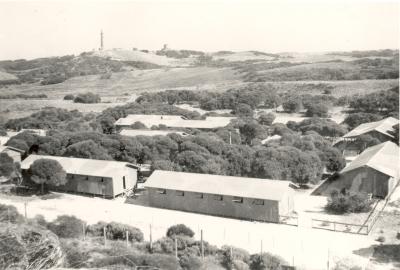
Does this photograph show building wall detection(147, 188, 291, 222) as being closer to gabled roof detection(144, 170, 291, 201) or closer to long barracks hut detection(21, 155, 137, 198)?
gabled roof detection(144, 170, 291, 201)

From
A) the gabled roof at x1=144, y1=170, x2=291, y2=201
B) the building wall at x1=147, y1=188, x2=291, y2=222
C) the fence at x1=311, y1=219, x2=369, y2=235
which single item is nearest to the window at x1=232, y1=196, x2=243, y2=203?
the building wall at x1=147, y1=188, x2=291, y2=222

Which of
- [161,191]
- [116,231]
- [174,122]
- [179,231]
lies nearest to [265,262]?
[179,231]

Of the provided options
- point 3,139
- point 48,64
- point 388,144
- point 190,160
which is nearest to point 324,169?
point 388,144

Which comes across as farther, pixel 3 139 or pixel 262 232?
pixel 3 139

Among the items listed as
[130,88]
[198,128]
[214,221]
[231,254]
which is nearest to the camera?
[231,254]

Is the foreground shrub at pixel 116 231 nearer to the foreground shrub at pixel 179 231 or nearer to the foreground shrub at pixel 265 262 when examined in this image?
the foreground shrub at pixel 179 231

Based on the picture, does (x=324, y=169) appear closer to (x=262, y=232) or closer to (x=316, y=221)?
(x=316, y=221)

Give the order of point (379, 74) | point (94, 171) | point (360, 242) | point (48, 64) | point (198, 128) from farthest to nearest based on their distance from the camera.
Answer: point (48, 64) < point (379, 74) < point (198, 128) < point (94, 171) < point (360, 242)
